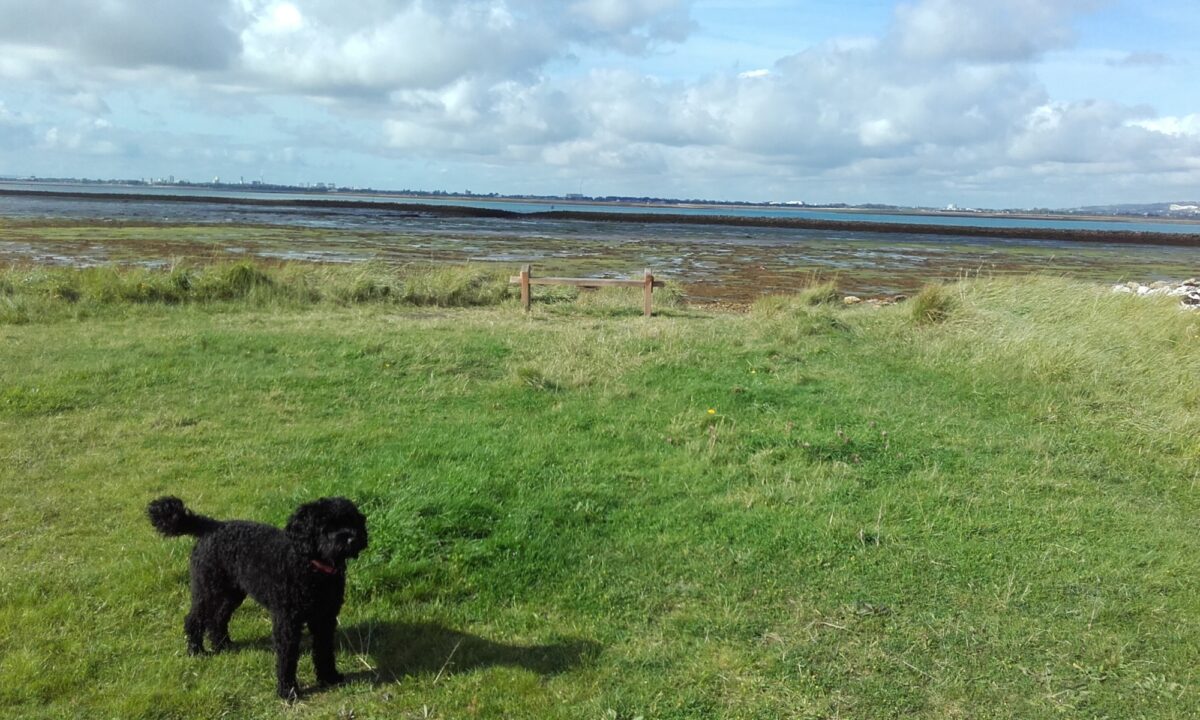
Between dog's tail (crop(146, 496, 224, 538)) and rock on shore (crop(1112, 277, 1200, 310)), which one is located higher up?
rock on shore (crop(1112, 277, 1200, 310))

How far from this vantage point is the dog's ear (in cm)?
355

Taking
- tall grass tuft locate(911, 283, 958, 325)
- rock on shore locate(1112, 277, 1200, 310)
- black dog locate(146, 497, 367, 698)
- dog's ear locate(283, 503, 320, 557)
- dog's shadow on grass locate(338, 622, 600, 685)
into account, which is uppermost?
rock on shore locate(1112, 277, 1200, 310)

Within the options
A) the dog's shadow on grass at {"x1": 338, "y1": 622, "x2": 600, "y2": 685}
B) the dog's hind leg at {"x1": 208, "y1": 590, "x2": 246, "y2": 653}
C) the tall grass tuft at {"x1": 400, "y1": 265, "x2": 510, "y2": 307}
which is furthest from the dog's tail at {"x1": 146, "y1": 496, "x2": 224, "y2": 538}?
the tall grass tuft at {"x1": 400, "y1": 265, "x2": 510, "y2": 307}

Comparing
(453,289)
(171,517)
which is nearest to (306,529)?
(171,517)

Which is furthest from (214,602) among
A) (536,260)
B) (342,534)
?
(536,260)

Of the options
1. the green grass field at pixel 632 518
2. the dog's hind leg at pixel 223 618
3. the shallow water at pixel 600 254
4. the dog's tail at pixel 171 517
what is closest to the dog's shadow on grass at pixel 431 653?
the green grass field at pixel 632 518

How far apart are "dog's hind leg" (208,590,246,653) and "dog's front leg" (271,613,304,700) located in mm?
428

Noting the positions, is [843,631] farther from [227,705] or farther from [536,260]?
[536,260]

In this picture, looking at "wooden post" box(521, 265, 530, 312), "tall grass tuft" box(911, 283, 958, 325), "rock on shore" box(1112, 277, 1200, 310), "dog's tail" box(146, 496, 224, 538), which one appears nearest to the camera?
"dog's tail" box(146, 496, 224, 538)

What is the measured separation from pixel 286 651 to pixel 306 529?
60 cm

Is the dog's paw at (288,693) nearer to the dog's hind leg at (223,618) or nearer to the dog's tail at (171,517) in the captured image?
the dog's hind leg at (223,618)

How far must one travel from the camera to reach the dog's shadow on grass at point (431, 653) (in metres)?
3.98

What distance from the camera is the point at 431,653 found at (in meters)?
4.12

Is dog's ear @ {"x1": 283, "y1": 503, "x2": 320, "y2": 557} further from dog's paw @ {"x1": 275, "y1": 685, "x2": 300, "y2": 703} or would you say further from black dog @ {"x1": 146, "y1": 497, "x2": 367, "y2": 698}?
dog's paw @ {"x1": 275, "y1": 685, "x2": 300, "y2": 703}
